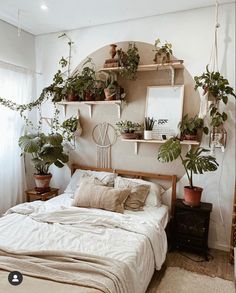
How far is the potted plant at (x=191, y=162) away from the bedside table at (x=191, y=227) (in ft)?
0.31

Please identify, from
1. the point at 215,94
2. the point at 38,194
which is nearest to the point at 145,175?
the point at 215,94

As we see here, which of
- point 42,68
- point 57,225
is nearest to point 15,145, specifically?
point 42,68

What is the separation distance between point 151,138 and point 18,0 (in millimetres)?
2157

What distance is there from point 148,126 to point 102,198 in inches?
41.2

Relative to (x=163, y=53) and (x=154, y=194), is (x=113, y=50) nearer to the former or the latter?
(x=163, y=53)

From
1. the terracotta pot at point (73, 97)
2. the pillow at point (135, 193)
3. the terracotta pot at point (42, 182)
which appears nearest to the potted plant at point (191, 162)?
the pillow at point (135, 193)

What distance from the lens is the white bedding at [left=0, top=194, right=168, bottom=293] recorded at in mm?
1809

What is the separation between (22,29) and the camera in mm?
3445

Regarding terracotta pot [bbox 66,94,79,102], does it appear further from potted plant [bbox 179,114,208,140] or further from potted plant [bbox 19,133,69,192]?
potted plant [bbox 179,114,208,140]

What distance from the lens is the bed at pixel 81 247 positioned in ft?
4.71

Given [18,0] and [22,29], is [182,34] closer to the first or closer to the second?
[18,0]

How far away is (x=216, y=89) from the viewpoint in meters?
2.50

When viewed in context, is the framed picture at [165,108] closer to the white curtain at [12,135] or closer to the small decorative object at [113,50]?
the small decorative object at [113,50]

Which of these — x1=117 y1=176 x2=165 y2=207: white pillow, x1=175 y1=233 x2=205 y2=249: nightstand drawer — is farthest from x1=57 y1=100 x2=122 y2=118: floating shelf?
x1=175 y1=233 x2=205 y2=249: nightstand drawer
